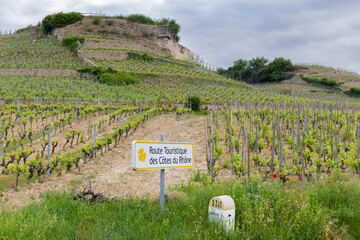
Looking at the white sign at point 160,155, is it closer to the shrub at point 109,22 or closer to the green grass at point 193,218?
the green grass at point 193,218

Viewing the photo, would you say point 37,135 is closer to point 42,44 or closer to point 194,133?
point 194,133

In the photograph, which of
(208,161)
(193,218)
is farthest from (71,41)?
(193,218)

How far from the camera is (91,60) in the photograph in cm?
4406

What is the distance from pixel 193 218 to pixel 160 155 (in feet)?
3.13

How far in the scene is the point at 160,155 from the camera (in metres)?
3.81

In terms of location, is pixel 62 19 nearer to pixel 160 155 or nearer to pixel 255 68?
pixel 255 68

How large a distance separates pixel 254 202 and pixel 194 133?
908cm

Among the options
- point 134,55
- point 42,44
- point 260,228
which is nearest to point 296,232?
point 260,228

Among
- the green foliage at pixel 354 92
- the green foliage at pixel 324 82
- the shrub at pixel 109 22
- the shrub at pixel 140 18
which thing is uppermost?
the shrub at pixel 140 18

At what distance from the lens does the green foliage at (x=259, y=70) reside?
58.8 metres

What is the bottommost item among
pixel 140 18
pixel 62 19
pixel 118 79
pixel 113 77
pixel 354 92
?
pixel 354 92

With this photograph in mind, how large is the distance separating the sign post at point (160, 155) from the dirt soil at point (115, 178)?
5.39ft

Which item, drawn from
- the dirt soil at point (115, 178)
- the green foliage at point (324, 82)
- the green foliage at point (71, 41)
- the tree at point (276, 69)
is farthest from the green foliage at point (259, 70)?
the dirt soil at point (115, 178)

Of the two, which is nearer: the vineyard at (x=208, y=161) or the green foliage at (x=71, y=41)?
the vineyard at (x=208, y=161)
